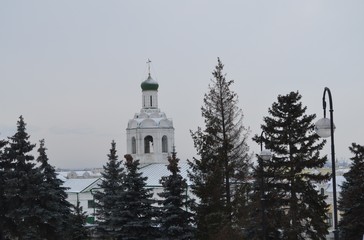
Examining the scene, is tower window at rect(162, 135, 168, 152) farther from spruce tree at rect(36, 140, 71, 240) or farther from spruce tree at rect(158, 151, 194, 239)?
spruce tree at rect(158, 151, 194, 239)

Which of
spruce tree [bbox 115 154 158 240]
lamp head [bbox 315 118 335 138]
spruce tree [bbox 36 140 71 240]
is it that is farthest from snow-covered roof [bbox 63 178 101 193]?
lamp head [bbox 315 118 335 138]

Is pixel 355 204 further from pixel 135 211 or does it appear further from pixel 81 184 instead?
pixel 81 184

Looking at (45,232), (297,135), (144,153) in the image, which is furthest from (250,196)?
(144,153)

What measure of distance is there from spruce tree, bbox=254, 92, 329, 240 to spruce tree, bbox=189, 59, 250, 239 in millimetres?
2252

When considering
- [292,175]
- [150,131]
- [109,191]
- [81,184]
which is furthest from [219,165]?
[81,184]

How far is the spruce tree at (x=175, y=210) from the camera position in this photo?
30.1 meters

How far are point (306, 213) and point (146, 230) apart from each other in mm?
10235

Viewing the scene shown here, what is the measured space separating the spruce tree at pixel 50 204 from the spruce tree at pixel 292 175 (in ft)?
37.0

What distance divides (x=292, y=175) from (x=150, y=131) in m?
32.2

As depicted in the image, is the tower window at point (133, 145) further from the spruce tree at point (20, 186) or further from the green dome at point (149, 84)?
the spruce tree at point (20, 186)

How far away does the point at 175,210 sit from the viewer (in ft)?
99.5

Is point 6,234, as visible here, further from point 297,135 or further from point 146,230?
point 297,135

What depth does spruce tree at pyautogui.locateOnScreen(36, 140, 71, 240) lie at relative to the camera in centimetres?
3077

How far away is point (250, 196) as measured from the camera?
26.8 metres
